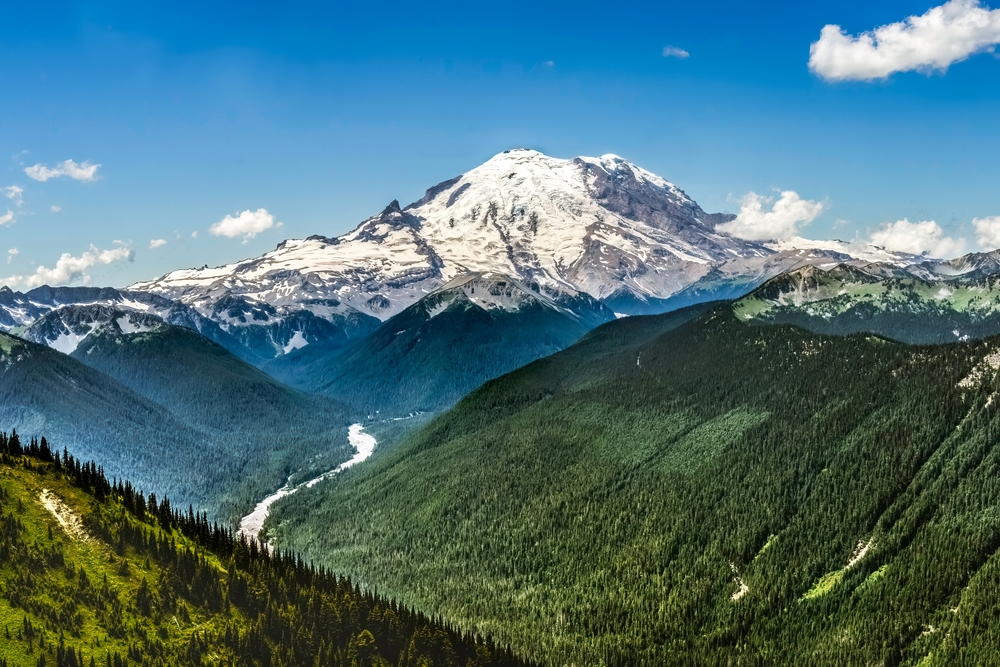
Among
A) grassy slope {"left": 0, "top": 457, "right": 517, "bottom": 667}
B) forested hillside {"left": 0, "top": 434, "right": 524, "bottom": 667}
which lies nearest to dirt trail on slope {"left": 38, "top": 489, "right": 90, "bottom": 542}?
forested hillside {"left": 0, "top": 434, "right": 524, "bottom": 667}

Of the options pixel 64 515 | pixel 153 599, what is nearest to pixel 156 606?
pixel 153 599

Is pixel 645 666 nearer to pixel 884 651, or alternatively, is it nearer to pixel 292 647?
pixel 884 651

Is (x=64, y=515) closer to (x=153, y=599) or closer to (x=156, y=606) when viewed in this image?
(x=153, y=599)

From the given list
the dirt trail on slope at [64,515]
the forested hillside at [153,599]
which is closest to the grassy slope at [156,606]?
the forested hillside at [153,599]

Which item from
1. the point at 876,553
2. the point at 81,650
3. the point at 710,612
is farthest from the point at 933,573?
the point at 81,650

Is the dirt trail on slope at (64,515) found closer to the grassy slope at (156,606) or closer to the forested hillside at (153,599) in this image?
the forested hillside at (153,599)
